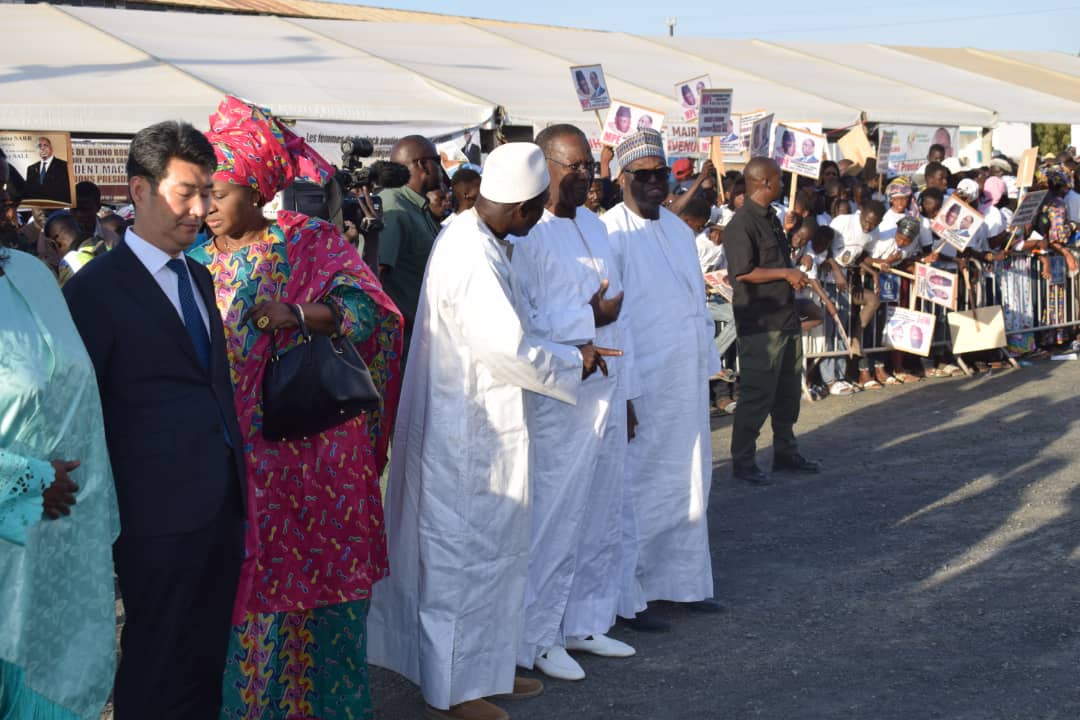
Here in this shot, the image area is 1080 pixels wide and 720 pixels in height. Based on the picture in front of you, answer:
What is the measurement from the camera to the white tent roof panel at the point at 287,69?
1399 centimetres

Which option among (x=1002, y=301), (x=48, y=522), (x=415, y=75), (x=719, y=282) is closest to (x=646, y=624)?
(x=48, y=522)

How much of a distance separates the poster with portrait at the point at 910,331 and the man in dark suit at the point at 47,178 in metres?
7.07

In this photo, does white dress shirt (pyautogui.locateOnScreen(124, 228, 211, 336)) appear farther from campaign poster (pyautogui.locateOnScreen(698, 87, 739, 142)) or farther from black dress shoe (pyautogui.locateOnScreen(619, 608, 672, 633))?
campaign poster (pyautogui.locateOnScreen(698, 87, 739, 142))

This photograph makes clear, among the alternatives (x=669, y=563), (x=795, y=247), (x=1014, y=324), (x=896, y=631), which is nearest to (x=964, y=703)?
(x=896, y=631)

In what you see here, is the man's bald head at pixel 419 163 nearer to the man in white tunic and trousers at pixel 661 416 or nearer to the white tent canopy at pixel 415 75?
the man in white tunic and trousers at pixel 661 416

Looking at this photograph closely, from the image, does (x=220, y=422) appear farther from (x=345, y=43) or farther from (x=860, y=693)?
(x=345, y=43)

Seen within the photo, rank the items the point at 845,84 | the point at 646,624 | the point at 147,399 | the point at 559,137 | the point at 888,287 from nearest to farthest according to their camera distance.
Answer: the point at 147,399 < the point at 559,137 < the point at 646,624 < the point at 888,287 < the point at 845,84

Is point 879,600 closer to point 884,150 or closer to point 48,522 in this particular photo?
point 48,522

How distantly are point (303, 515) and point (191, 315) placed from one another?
97 centimetres

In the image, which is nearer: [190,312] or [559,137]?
[190,312]

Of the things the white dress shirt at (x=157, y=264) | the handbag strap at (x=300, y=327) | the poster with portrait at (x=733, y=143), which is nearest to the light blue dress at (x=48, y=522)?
the white dress shirt at (x=157, y=264)

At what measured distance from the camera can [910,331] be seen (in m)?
12.0

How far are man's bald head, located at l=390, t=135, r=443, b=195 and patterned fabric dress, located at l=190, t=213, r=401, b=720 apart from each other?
2894 mm

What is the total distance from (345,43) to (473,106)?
3679 millimetres
